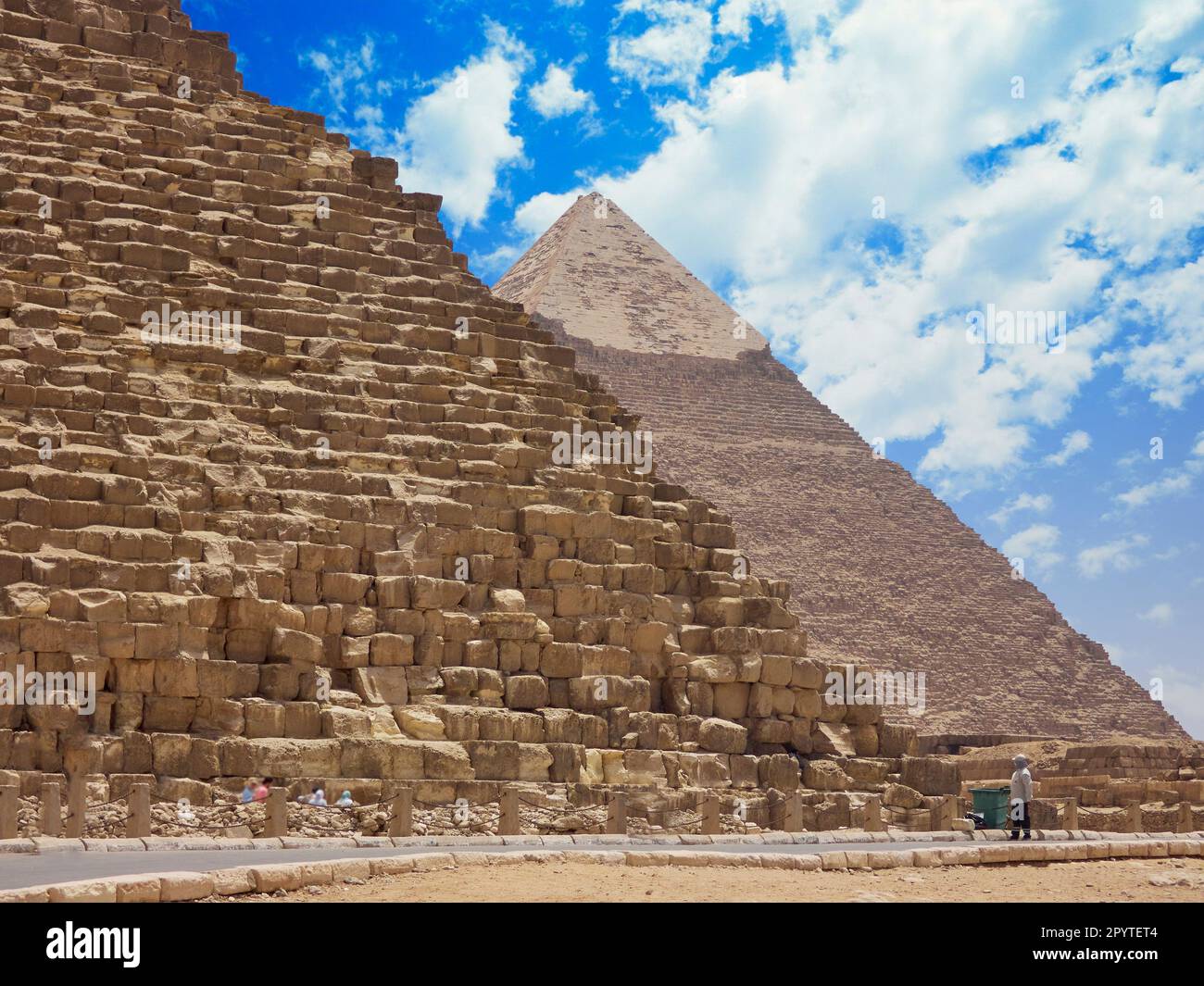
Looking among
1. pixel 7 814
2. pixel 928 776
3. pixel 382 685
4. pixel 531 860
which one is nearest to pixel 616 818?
pixel 382 685

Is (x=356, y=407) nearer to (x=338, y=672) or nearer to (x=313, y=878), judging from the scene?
(x=338, y=672)

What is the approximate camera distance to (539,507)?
2127 cm

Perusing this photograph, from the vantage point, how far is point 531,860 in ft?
43.2

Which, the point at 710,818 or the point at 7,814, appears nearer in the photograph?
the point at 7,814

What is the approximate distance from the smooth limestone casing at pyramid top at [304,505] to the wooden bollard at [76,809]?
2.95 ft

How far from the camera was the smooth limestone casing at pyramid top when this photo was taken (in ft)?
59.6

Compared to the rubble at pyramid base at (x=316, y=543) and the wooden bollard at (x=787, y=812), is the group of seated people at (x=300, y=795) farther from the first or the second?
the wooden bollard at (x=787, y=812)

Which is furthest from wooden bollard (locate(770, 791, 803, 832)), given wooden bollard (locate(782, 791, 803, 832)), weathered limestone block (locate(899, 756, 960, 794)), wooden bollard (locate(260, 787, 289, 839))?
wooden bollard (locate(260, 787, 289, 839))

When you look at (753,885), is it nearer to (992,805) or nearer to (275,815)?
(275,815)

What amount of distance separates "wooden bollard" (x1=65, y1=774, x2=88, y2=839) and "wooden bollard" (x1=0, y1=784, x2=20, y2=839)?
70 centimetres

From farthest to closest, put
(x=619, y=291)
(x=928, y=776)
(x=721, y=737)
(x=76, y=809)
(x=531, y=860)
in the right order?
(x=619, y=291) → (x=928, y=776) → (x=721, y=737) → (x=76, y=809) → (x=531, y=860)

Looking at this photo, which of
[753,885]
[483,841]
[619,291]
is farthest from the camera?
[619,291]

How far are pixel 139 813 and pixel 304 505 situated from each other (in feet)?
16.4
